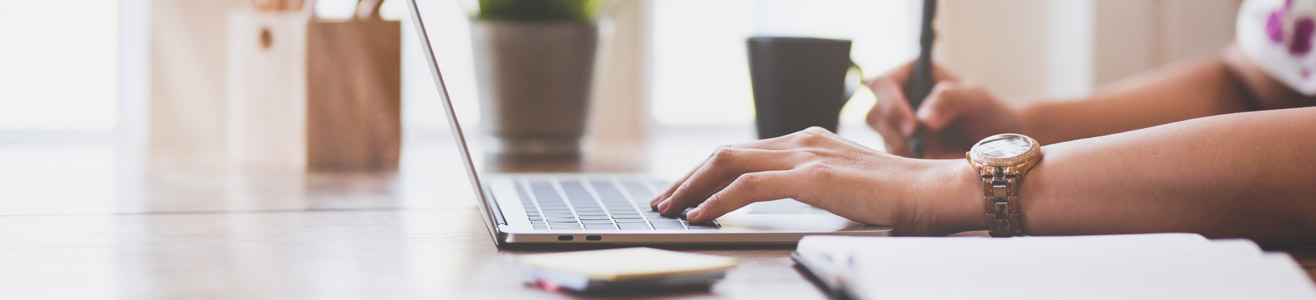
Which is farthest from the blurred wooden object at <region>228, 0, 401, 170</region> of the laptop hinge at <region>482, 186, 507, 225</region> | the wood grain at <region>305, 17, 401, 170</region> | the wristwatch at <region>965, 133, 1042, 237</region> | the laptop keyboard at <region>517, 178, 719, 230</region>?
the wristwatch at <region>965, 133, 1042, 237</region>

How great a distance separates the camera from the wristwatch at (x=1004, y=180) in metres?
0.59

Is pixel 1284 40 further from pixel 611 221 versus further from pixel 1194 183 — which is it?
pixel 611 221

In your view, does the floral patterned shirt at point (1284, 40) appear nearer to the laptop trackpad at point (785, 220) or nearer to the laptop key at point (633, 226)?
the laptop trackpad at point (785, 220)

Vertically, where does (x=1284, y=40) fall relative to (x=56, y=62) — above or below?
above

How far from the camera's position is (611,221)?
63 cm

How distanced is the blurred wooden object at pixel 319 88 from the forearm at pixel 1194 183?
2.57 feet

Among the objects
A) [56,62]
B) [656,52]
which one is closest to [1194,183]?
[56,62]

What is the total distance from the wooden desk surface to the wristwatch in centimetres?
11

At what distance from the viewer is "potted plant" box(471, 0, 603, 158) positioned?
4.23 ft

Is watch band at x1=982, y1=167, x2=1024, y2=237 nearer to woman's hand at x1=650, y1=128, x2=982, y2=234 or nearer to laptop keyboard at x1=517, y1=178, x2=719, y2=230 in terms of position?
woman's hand at x1=650, y1=128, x2=982, y2=234

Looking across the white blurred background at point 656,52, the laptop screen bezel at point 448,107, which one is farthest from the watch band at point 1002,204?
the white blurred background at point 656,52

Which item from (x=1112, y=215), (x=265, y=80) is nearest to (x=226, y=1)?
(x=265, y=80)

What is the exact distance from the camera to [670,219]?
0.64 m

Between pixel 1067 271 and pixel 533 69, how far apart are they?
3.11ft
